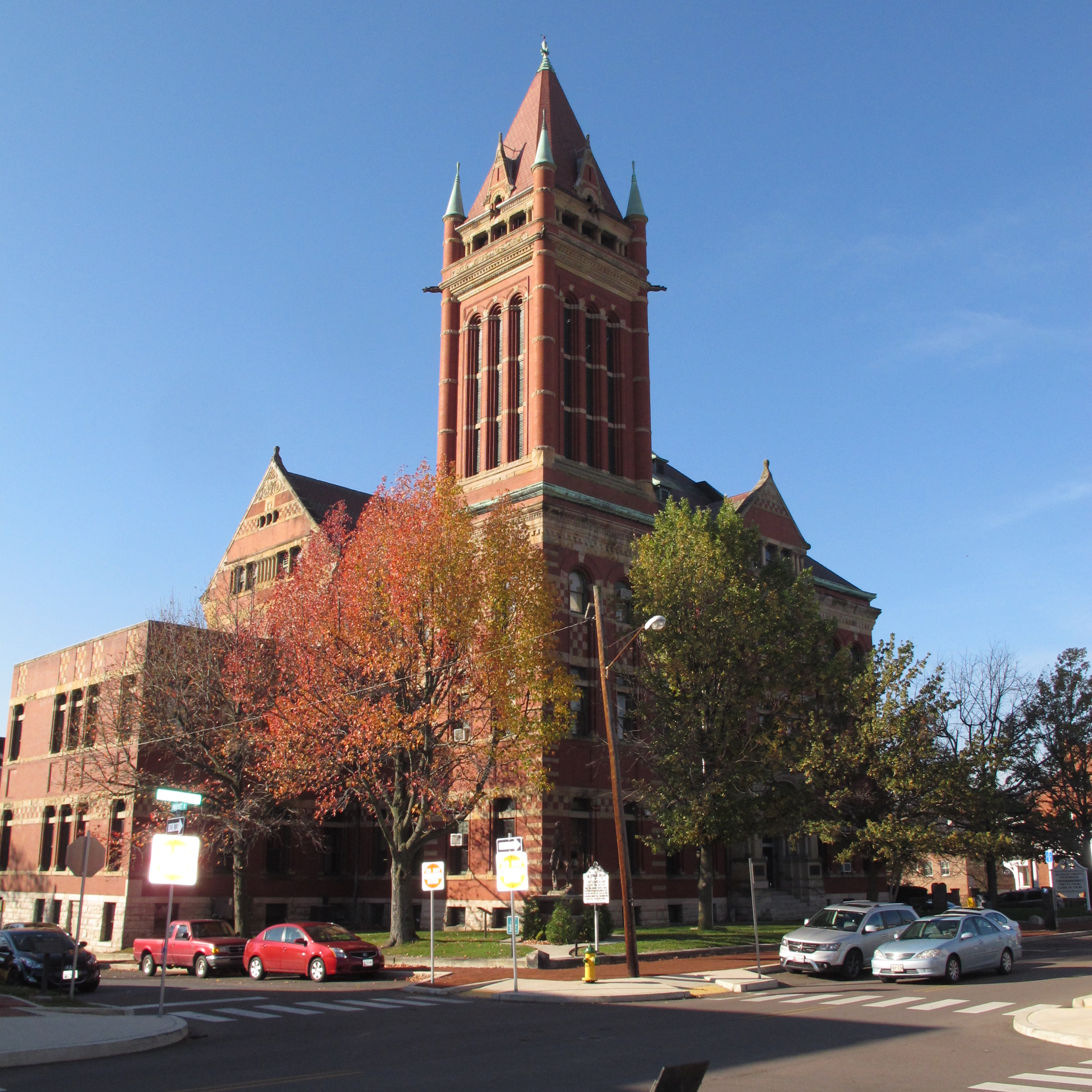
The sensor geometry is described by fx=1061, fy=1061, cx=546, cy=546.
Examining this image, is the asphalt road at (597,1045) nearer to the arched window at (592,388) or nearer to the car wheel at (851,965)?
the car wheel at (851,965)

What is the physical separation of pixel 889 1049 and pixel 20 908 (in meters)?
42.9

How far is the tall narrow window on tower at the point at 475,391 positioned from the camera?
157 ft

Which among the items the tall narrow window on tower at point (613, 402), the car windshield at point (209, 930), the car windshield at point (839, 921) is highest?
the tall narrow window on tower at point (613, 402)

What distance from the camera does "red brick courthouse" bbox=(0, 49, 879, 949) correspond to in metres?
39.4

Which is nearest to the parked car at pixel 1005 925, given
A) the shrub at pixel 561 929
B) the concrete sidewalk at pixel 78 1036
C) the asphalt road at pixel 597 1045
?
the asphalt road at pixel 597 1045

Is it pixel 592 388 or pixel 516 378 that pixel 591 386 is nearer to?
pixel 592 388

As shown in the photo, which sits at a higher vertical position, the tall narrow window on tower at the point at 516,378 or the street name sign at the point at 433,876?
the tall narrow window on tower at the point at 516,378

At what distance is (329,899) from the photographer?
44.1 meters

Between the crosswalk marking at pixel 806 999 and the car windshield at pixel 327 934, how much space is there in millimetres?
11596

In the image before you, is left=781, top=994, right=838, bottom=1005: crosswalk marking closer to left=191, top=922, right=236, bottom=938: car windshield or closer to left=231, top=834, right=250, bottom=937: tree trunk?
left=191, top=922, right=236, bottom=938: car windshield

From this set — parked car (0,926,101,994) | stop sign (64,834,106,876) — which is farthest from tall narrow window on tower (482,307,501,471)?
stop sign (64,834,106,876)

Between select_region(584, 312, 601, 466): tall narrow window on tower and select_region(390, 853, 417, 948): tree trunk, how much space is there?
20040 millimetres

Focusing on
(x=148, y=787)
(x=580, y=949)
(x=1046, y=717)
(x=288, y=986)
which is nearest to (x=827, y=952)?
(x=580, y=949)

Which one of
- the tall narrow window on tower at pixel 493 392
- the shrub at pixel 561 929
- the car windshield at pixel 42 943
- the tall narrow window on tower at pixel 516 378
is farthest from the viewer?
the tall narrow window on tower at pixel 493 392
